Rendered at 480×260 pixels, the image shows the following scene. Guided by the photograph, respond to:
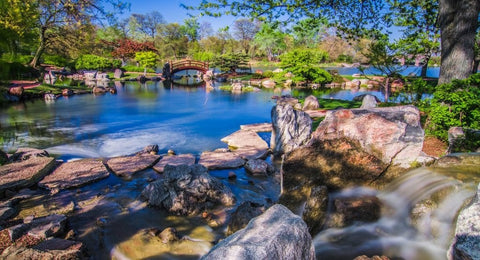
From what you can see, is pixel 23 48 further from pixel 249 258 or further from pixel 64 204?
pixel 249 258

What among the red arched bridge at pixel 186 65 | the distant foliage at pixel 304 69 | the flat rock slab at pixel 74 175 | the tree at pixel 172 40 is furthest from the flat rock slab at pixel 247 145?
the tree at pixel 172 40

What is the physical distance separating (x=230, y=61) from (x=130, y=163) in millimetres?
36398

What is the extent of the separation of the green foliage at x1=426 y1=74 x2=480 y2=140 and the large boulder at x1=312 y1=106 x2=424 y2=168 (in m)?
2.76

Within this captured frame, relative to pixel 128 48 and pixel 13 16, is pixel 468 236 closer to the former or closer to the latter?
pixel 13 16

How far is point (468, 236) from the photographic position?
2340 millimetres

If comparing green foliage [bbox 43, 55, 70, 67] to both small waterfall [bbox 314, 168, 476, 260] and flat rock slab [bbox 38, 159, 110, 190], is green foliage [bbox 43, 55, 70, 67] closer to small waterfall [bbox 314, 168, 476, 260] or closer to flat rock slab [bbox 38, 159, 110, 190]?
flat rock slab [bbox 38, 159, 110, 190]

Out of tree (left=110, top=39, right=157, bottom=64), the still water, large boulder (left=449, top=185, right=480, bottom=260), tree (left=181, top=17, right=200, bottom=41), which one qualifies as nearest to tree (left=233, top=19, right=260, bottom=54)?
tree (left=181, top=17, right=200, bottom=41)

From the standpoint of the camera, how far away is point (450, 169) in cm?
424

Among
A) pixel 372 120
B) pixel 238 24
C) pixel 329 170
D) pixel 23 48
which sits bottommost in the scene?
pixel 329 170

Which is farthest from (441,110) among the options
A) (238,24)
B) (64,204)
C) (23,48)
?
(238,24)

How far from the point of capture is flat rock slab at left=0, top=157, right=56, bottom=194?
6930mm

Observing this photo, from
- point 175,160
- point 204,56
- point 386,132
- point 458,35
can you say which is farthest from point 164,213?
point 204,56

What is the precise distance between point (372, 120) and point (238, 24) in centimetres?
7946

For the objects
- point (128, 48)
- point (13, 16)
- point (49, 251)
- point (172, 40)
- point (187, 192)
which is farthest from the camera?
point (172, 40)
